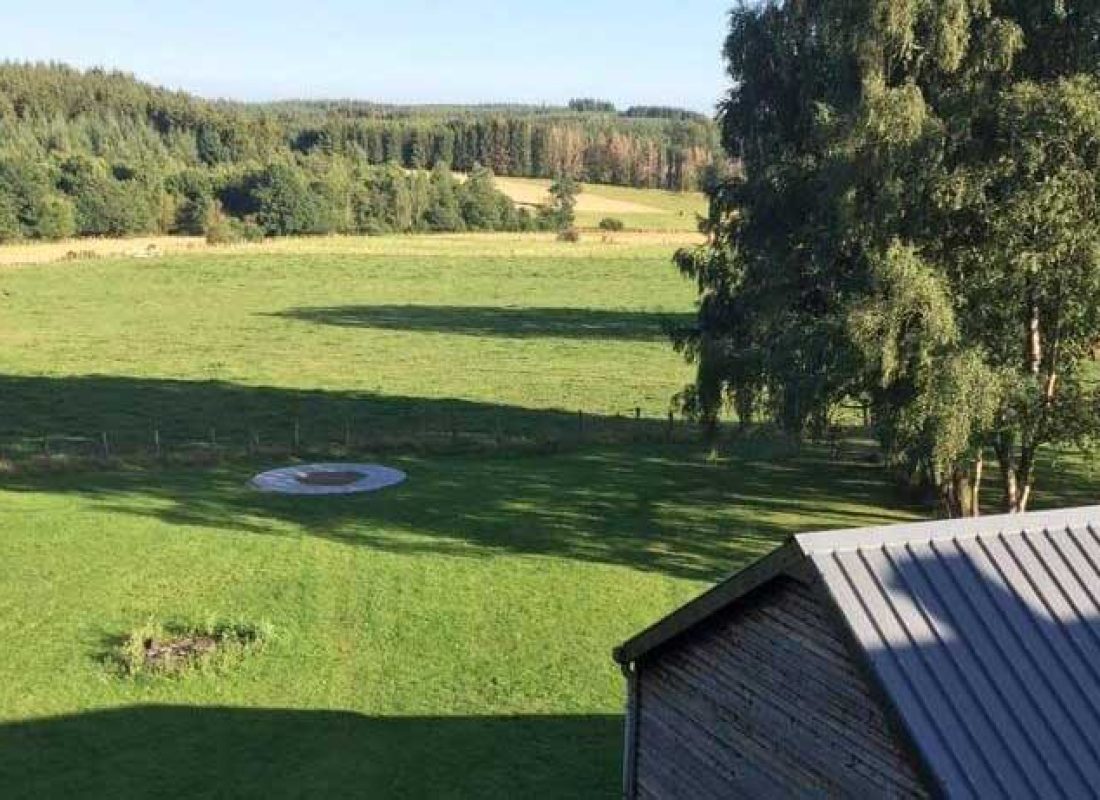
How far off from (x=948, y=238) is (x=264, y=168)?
122 metres

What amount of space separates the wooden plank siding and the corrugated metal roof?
0.33 meters

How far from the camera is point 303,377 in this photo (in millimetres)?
50969

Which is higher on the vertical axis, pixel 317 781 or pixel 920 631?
pixel 920 631

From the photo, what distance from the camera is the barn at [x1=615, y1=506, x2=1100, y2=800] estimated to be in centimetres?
Result: 866

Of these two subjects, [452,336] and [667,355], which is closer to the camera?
[667,355]

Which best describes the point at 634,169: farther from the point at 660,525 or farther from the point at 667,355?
the point at 660,525

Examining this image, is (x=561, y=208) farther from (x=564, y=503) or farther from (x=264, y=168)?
(x=564, y=503)

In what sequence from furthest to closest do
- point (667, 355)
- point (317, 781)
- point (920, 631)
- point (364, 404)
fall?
point (667, 355) < point (364, 404) < point (317, 781) < point (920, 631)

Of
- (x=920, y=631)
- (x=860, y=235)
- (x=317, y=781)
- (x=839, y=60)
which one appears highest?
(x=839, y=60)

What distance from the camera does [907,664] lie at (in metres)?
9.00

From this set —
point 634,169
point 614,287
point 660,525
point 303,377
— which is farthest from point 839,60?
point 634,169

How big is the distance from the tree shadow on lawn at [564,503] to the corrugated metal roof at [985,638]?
14.8 m

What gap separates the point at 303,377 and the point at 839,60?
3364 centimetres

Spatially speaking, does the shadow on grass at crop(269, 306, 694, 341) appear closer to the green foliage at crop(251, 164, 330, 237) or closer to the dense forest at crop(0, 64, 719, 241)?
the dense forest at crop(0, 64, 719, 241)
